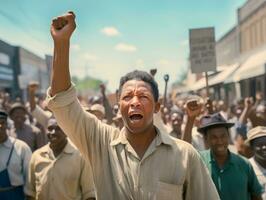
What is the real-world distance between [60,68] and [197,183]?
88 cm

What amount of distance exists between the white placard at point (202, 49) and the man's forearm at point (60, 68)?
→ 4848mm

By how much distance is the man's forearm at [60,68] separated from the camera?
2.46m

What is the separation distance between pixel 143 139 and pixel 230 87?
3864 cm

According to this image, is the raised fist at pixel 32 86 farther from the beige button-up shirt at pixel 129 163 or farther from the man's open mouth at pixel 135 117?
the man's open mouth at pixel 135 117

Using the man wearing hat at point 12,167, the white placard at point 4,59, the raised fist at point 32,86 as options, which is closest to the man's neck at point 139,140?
the man wearing hat at point 12,167

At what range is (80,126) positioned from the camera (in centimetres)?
257

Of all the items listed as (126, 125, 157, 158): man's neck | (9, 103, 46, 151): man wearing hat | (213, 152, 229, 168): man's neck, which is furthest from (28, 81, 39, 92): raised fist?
(126, 125, 157, 158): man's neck

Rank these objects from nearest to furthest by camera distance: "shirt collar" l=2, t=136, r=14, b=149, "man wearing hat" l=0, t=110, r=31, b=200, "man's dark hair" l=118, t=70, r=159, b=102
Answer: "man's dark hair" l=118, t=70, r=159, b=102, "man wearing hat" l=0, t=110, r=31, b=200, "shirt collar" l=2, t=136, r=14, b=149

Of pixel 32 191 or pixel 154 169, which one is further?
pixel 32 191

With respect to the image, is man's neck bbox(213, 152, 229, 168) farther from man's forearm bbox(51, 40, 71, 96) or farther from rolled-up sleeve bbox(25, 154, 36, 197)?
man's forearm bbox(51, 40, 71, 96)

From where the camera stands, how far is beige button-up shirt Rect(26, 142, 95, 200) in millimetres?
4594

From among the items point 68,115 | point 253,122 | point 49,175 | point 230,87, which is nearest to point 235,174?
point 49,175

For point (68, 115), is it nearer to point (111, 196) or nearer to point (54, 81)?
point (54, 81)

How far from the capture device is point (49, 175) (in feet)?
15.3
